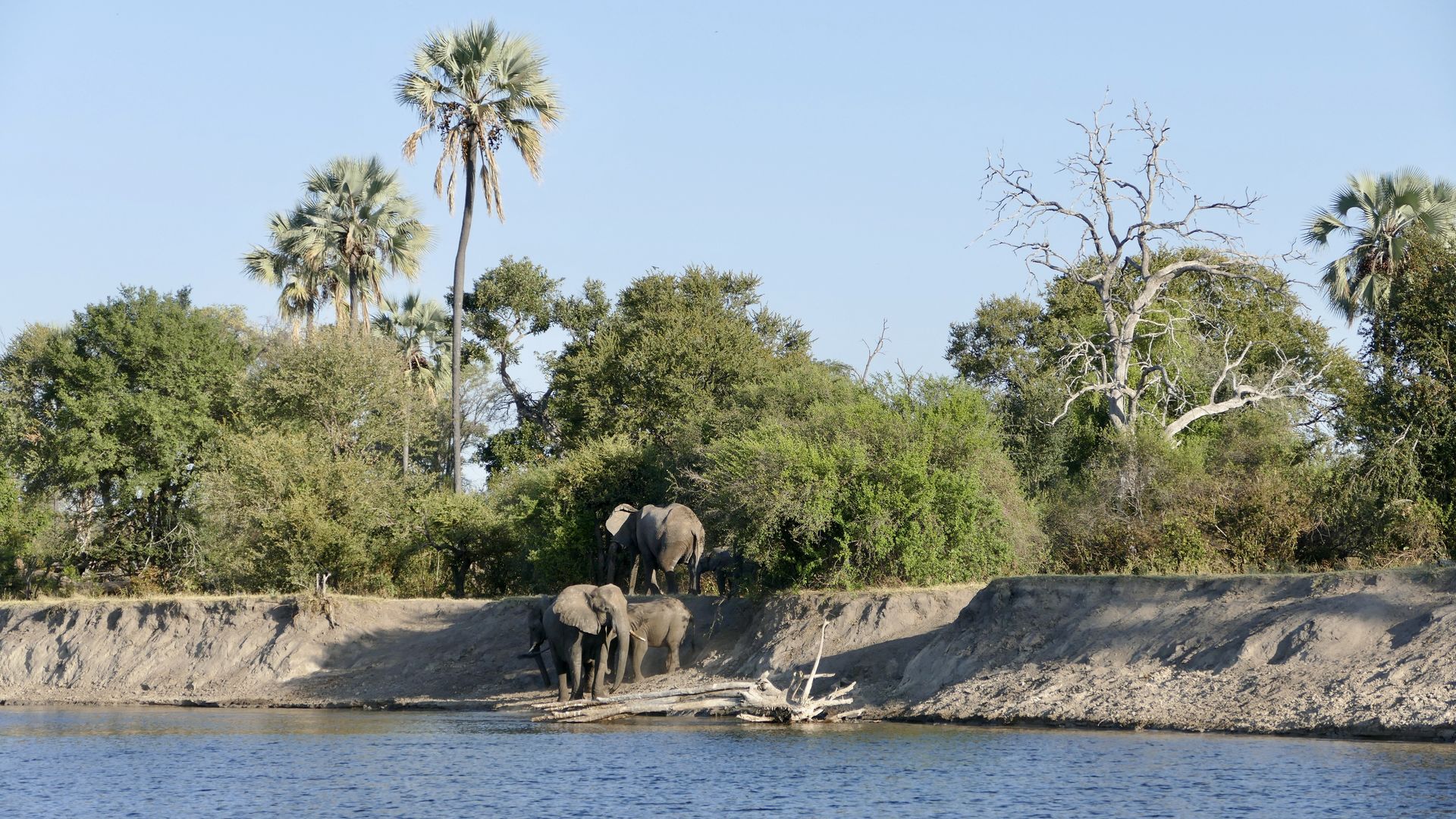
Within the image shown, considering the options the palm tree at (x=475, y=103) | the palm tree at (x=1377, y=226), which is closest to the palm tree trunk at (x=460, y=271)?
the palm tree at (x=475, y=103)

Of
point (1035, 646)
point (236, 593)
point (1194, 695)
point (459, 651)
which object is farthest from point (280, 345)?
point (1194, 695)

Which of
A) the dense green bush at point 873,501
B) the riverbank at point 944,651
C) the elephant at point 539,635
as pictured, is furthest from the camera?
the elephant at point 539,635

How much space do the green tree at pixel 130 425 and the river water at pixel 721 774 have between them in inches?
760

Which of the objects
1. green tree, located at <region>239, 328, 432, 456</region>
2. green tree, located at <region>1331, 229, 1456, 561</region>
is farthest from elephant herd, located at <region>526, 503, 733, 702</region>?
green tree, located at <region>1331, 229, 1456, 561</region>

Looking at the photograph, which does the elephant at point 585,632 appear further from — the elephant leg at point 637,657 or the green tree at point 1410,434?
the green tree at point 1410,434

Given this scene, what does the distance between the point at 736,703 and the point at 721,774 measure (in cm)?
618

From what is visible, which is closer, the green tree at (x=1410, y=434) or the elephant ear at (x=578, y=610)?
the green tree at (x=1410, y=434)

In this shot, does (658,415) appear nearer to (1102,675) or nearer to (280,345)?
(280,345)

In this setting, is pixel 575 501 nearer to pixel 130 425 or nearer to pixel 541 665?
pixel 541 665

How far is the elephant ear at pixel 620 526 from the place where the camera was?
36.9m

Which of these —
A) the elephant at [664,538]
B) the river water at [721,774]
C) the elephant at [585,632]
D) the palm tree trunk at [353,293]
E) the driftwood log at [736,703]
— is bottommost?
the river water at [721,774]

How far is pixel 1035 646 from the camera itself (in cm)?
2725

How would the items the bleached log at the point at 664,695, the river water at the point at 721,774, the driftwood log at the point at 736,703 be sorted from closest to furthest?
the river water at the point at 721,774 < the driftwood log at the point at 736,703 < the bleached log at the point at 664,695

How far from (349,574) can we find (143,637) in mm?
5297
